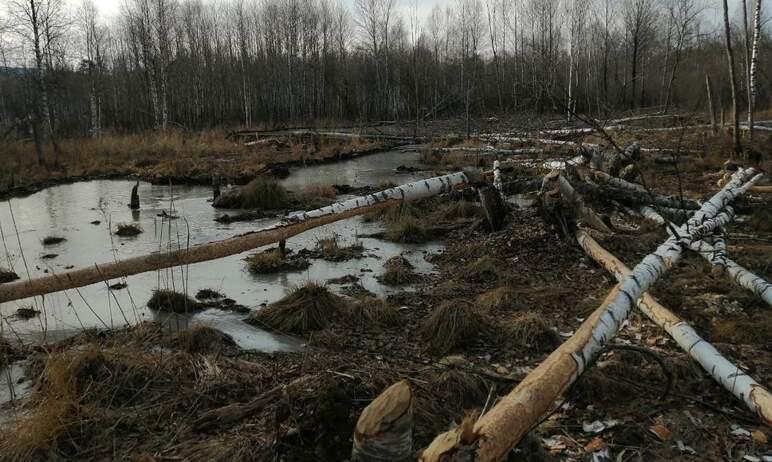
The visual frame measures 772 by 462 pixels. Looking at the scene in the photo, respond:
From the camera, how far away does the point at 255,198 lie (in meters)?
13.1

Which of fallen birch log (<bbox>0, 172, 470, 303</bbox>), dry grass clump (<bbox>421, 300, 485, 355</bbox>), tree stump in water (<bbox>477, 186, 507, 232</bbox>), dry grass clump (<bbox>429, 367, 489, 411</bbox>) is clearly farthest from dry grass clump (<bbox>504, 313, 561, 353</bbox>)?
tree stump in water (<bbox>477, 186, 507, 232</bbox>)

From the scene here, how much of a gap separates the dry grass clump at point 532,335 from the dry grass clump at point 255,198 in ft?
28.8

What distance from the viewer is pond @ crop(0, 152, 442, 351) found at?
5.88 meters

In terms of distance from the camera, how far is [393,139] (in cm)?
3038

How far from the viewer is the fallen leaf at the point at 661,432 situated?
336cm

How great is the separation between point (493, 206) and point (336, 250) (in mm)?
2563

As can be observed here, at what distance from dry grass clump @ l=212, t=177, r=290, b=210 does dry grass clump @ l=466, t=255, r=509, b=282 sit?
6784 mm

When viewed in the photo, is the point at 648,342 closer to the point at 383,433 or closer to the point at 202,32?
the point at 383,433

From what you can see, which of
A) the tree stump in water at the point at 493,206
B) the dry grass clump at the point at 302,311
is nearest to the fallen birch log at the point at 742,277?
the tree stump in water at the point at 493,206

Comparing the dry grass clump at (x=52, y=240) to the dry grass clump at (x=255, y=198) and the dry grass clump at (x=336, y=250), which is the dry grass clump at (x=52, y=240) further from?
the dry grass clump at (x=336, y=250)

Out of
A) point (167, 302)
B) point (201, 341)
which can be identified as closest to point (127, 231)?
point (167, 302)

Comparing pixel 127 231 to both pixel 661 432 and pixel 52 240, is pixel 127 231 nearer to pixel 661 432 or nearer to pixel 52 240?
pixel 52 240

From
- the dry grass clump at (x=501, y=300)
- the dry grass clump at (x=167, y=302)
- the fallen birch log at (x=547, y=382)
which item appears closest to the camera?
the fallen birch log at (x=547, y=382)

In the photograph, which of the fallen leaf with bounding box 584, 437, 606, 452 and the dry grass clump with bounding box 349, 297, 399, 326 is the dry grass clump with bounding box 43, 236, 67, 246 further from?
the fallen leaf with bounding box 584, 437, 606, 452
